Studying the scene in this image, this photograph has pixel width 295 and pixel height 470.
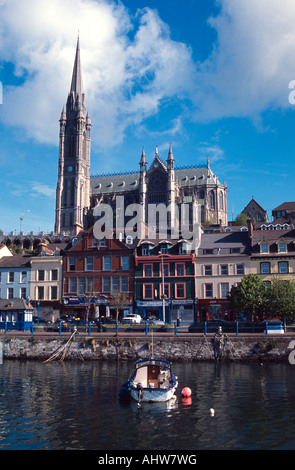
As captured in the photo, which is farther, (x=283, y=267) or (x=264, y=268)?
(x=264, y=268)

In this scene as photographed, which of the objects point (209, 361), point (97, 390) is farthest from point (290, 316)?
point (97, 390)

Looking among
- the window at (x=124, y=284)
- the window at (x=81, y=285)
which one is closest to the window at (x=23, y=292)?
the window at (x=81, y=285)

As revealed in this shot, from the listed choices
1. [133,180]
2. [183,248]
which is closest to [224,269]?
[183,248]

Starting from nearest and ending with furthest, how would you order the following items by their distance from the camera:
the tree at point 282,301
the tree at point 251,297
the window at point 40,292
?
the tree at point 282,301, the tree at point 251,297, the window at point 40,292

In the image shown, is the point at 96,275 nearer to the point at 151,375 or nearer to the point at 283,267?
the point at 283,267

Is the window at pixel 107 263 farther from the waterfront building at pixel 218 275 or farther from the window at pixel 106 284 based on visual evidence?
the waterfront building at pixel 218 275

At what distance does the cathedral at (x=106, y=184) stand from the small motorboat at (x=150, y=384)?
110 meters

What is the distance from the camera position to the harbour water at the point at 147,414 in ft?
59.2

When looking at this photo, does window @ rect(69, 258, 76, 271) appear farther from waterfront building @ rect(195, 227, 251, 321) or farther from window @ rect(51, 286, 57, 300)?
waterfront building @ rect(195, 227, 251, 321)

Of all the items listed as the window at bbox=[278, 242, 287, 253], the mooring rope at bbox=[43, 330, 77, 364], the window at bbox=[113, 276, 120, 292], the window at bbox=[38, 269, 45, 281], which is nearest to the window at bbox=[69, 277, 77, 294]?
the window at bbox=[38, 269, 45, 281]

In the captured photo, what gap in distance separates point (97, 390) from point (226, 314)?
34.0 m

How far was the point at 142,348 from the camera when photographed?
41.2 metres

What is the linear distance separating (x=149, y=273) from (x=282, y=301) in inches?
841

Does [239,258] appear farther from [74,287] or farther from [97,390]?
[97,390]
